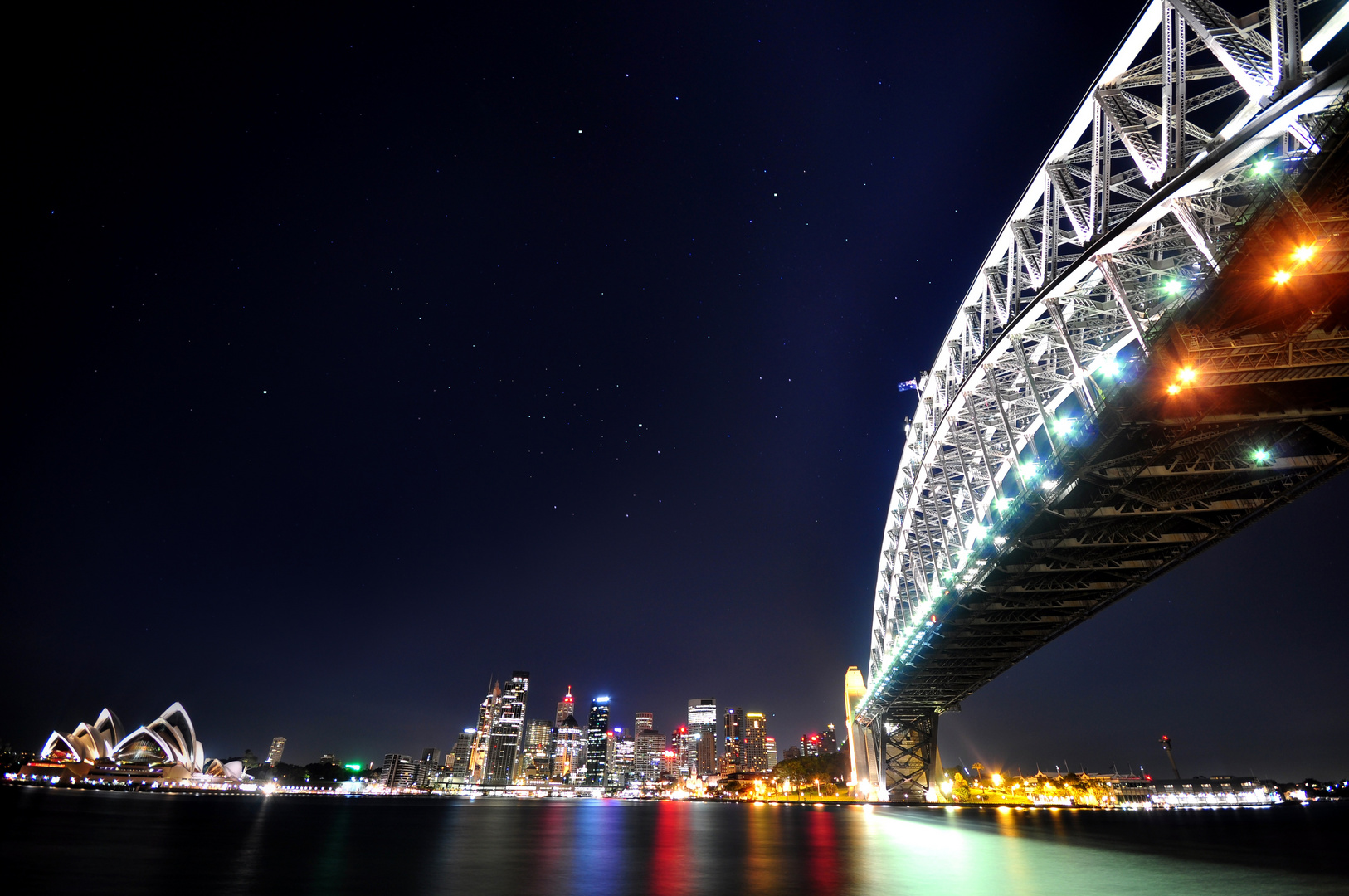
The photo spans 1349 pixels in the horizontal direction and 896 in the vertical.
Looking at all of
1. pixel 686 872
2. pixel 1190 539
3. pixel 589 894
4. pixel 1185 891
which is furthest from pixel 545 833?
pixel 1190 539

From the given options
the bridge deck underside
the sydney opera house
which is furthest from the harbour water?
the sydney opera house

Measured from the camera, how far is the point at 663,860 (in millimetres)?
29109

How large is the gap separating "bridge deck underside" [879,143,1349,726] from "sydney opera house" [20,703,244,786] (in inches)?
6793

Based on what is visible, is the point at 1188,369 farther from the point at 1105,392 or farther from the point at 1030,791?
the point at 1030,791

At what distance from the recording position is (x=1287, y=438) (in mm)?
23094

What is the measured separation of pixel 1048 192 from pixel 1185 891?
77.8ft

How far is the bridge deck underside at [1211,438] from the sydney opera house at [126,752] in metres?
173

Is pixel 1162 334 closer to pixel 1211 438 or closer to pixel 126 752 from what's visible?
pixel 1211 438

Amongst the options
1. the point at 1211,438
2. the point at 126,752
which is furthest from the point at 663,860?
the point at 126,752

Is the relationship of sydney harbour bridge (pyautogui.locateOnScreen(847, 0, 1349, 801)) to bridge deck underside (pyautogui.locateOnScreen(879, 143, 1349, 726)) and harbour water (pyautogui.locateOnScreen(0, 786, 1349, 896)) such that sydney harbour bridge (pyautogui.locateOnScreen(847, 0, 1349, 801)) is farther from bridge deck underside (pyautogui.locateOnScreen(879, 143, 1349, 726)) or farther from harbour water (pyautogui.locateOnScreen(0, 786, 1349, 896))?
harbour water (pyautogui.locateOnScreen(0, 786, 1349, 896))

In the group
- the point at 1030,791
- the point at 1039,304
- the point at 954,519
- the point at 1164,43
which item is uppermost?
the point at 1164,43

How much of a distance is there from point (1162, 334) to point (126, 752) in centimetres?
20356

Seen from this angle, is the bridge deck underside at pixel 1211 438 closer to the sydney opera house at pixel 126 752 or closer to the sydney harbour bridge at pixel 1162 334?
the sydney harbour bridge at pixel 1162 334

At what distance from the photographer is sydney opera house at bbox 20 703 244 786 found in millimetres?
135625
